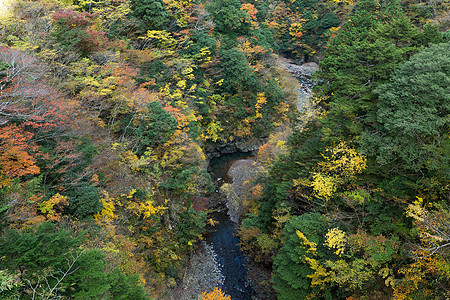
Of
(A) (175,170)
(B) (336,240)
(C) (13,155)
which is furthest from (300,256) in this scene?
Answer: (C) (13,155)

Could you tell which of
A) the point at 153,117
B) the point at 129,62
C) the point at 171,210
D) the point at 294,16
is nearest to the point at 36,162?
the point at 153,117

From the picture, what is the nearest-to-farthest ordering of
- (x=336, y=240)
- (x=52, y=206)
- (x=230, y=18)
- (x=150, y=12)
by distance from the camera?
(x=52, y=206) → (x=336, y=240) → (x=150, y=12) → (x=230, y=18)

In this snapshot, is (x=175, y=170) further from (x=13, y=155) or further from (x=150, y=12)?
(x=150, y=12)

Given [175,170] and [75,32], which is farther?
[175,170]

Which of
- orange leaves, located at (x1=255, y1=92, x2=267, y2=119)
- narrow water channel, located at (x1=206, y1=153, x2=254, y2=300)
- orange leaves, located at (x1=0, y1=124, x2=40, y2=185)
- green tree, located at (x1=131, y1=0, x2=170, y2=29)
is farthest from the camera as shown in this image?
orange leaves, located at (x1=255, y1=92, x2=267, y2=119)

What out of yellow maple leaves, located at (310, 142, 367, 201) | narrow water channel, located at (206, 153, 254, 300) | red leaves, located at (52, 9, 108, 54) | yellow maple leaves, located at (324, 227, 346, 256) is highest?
red leaves, located at (52, 9, 108, 54)

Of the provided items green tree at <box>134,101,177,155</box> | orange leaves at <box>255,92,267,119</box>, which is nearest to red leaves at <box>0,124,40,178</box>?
green tree at <box>134,101,177,155</box>

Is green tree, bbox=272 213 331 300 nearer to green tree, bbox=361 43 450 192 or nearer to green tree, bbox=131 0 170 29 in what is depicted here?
green tree, bbox=361 43 450 192
